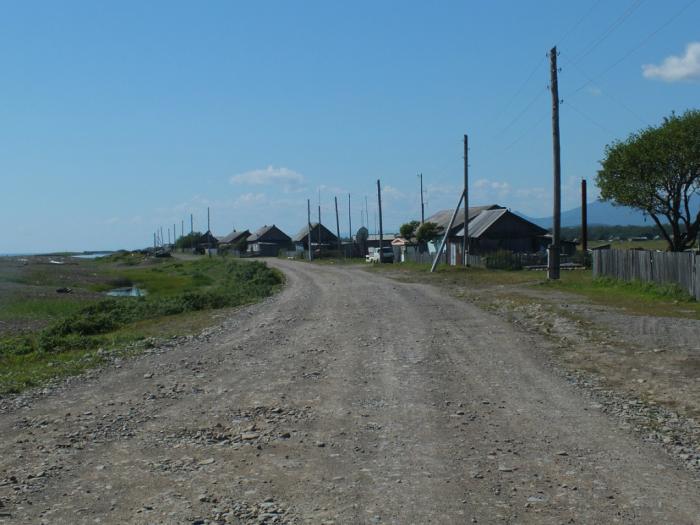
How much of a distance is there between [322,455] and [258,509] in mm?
1549

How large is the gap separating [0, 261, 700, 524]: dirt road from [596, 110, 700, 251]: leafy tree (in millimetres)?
29170

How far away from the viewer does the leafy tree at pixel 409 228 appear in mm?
79500

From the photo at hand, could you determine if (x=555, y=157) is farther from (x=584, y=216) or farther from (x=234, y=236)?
(x=234, y=236)

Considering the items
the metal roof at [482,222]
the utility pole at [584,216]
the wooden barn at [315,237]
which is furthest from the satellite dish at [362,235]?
the utility pole at [584,216]

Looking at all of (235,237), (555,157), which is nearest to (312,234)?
(235,237)

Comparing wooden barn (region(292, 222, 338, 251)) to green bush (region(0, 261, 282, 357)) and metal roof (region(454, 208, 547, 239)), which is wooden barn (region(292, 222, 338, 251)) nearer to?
metal roof (region(454, 208, 547, 239))

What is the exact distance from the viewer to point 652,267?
88.5 feet

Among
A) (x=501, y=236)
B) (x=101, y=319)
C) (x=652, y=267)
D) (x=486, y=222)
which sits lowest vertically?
(x=101, y=319)

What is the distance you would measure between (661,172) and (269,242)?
3848 inches

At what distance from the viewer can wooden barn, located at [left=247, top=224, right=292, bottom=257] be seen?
12938 cm

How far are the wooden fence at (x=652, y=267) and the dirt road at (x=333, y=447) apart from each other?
39.9ft

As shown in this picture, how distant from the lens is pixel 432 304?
2409 centimetres

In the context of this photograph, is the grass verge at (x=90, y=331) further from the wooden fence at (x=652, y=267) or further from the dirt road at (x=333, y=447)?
the wooden fence at (x=652, y=267)

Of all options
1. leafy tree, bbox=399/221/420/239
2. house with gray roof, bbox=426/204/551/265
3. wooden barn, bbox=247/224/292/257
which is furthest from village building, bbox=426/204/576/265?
wooden barn, bbox=247/224/292/257
